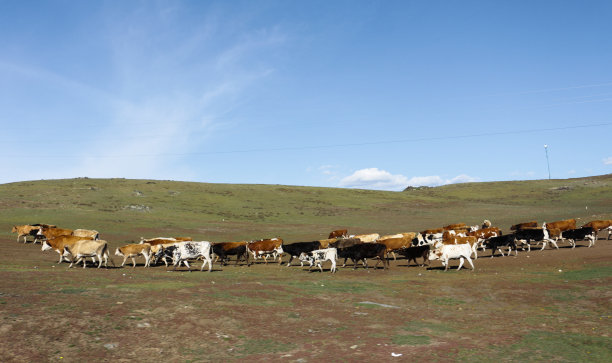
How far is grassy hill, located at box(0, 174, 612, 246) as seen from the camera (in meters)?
49.1

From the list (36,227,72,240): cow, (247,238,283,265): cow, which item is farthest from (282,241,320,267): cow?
(36,227,72,240): cow

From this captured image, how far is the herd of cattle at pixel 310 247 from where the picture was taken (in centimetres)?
2241

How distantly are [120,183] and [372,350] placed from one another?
8581 cm

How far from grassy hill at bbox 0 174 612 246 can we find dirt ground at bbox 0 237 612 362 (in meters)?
25.1

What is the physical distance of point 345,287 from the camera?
17.7m

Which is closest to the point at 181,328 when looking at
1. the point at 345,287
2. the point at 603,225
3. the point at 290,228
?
the point at 345,287

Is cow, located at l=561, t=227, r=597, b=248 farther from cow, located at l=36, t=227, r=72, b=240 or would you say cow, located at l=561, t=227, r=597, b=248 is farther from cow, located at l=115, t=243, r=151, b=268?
cow, located at l=36, t=227, r=72, b=240

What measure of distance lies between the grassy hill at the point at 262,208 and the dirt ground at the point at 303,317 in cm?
2509

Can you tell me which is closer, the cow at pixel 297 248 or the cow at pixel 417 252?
the cow at pixel 417 252

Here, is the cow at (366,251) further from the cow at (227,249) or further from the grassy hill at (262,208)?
the grassy hill at (262,208)

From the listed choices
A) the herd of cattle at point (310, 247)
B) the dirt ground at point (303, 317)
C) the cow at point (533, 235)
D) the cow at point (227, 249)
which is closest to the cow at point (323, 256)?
the herd of cattle at point (310, 247)

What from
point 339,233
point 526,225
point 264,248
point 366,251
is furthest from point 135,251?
point 526,225

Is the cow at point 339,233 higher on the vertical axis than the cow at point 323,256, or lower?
higher

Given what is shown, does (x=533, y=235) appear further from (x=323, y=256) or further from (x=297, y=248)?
(x=297, y=248)
